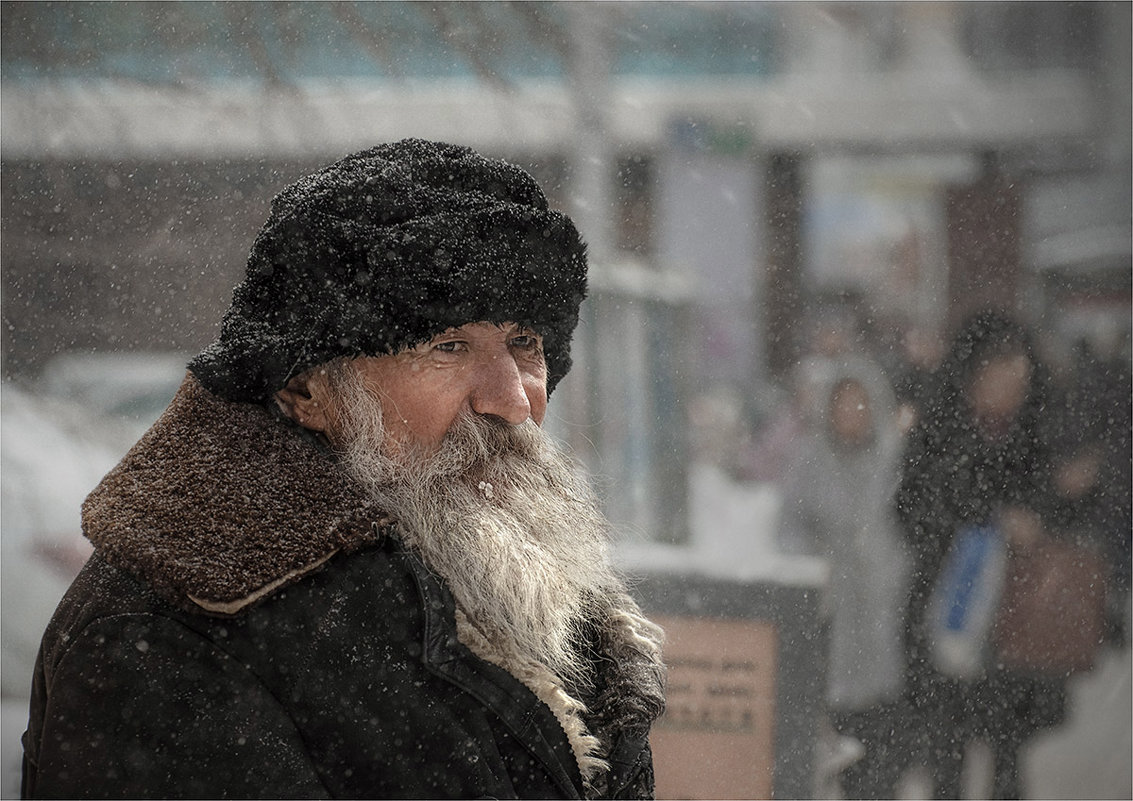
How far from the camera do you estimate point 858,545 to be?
317 centimetres

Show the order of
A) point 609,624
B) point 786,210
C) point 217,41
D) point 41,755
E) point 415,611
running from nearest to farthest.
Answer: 1. point 41,755
2. point 415,611
3. point 609,624
4. point 217,41
5. point 786,210

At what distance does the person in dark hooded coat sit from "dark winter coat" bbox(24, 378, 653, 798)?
183 centimetres

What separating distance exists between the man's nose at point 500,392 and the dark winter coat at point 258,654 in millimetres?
296

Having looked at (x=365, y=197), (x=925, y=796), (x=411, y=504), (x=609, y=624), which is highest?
(x=365, y=197)

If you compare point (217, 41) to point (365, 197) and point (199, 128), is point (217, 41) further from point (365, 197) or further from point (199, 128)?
point (365, 197)

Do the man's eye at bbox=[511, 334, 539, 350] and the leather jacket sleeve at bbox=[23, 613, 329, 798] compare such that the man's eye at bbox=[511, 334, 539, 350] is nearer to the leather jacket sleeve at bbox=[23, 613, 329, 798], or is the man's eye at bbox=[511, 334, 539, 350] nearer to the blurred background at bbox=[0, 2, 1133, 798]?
the leather jacket sleeve at bbox=[23, 613, 329, 798]

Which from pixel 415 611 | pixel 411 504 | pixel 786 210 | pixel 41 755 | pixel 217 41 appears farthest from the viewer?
pixel 786 210

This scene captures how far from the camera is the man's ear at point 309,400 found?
72.2 inches

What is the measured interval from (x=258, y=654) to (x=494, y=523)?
46 cm

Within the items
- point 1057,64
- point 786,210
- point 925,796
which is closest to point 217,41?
point 786,210

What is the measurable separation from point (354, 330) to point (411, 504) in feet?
1.06

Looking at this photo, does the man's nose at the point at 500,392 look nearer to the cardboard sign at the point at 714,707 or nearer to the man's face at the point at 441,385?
the man's face at the point at 441,385

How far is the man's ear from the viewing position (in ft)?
6.02

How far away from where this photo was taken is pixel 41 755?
1527 mm
